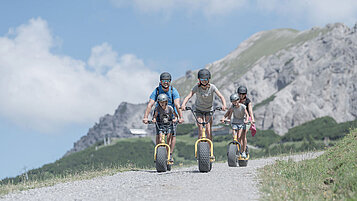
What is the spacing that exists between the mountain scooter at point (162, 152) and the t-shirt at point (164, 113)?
161 mm

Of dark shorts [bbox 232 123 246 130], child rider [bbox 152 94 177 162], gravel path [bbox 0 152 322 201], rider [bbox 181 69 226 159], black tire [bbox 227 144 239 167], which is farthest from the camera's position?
dark shorts [bbox 232 123 246 130]

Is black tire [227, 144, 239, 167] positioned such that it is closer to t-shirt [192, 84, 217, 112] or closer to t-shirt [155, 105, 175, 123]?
t-shirt [192, 84, 217, 112]

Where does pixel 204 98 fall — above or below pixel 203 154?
above

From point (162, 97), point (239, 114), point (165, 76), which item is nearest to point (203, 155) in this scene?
point (162, 97)

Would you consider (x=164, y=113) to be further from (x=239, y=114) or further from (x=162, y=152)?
(x=239, y=114)

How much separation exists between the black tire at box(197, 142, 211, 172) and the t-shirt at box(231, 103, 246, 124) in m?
2.88

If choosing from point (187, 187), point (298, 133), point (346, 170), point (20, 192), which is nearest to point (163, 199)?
point (187, 187)

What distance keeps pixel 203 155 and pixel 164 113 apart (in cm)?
205

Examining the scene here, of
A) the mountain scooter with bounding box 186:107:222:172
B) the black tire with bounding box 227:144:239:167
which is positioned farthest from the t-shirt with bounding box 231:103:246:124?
the mountain scooter with bounding box 186:107:222:172

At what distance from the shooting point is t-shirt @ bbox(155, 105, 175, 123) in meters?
12.9

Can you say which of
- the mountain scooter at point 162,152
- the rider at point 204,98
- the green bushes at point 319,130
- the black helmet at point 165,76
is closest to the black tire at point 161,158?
the mountain scooter at point 162,152

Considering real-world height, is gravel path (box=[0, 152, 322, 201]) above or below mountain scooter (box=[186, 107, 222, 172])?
below

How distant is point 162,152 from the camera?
1241 cm

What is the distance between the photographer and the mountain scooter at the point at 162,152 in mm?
12453
